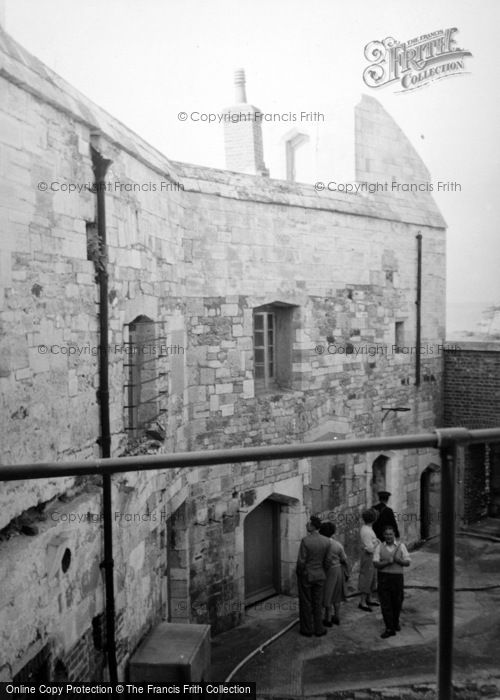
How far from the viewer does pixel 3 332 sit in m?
4.50

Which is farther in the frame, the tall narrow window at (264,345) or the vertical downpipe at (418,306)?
the vertical downpipe at (418,306)

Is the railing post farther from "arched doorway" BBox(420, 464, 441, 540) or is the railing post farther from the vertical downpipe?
"arched doorway" BBox(420, 464, 441, 540)

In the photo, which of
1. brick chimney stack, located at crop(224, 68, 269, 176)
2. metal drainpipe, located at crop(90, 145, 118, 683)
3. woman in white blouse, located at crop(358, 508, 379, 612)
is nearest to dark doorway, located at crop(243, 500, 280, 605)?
woman in white blouse, located at crop(358, 508, 379, 612)

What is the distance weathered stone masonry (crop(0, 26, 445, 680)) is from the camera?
4.81 metres

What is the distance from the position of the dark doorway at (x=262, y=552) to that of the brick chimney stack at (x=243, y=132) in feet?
20.3

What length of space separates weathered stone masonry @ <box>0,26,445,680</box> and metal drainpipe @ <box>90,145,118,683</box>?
0.09 meters

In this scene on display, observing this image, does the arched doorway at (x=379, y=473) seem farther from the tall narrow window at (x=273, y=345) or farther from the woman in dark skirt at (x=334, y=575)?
the woman in dark skirt at (x=334, y=575)

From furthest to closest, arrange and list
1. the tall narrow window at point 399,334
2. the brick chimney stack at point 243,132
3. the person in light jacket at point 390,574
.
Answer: the tall narrow window at point 399,334 → the brick chimney stack at point 243,132 → the person in light jacket at point 390,574

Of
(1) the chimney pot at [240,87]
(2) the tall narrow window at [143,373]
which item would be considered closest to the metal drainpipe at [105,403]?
(2) the tall narrow window at [143,373]

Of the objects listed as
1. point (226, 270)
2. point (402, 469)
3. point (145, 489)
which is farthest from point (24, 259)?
point (402, 469)

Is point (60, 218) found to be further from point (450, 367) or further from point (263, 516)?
point (450, 367)

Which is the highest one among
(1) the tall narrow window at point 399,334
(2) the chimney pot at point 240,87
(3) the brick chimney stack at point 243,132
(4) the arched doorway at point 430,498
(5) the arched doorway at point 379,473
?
(2) the chimney pot at point 240,87

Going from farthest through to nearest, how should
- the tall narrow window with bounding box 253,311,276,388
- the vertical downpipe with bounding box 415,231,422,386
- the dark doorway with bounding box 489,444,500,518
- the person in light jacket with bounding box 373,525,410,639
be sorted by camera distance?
the dark doorway with bounding box 489,444,500,518 → the vertical downpipe with bounding box 415,231,422,386 → the tall narrow window with bounding box 253,311,276,388 → the person in light jacket with bounding box 373,525,410,639

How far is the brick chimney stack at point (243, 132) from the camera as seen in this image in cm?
1198
